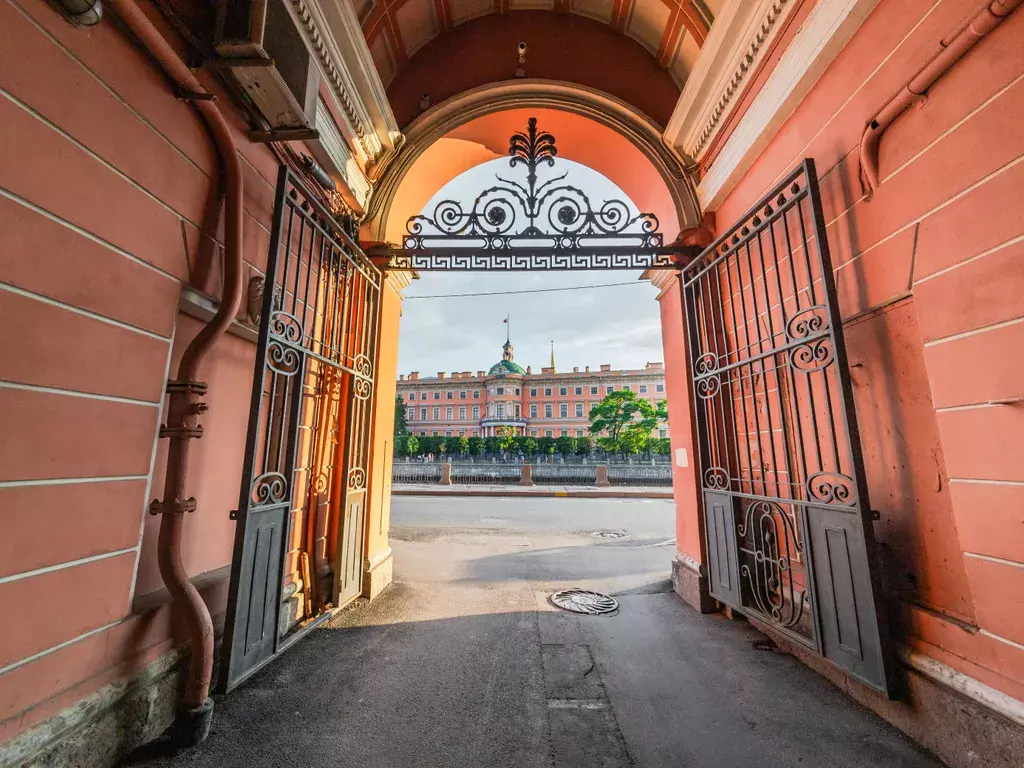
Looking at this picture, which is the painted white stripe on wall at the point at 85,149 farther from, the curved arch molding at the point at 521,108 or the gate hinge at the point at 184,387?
the curved arch molding at the point at 521,108

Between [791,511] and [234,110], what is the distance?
438 centimetres

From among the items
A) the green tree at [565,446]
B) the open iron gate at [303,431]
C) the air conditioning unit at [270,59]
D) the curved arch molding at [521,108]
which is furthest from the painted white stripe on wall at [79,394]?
the green tree at [565,446]

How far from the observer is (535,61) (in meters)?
4.34

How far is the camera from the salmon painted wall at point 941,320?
4.85 ft

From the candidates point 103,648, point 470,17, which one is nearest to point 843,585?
point 103,648

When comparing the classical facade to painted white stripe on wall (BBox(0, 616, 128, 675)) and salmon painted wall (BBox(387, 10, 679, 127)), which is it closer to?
salmon painted wall (BBox(387, 10, 679, 127))

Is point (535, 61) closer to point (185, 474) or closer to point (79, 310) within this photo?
point (79, 310)

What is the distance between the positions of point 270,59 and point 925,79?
310 centimetres

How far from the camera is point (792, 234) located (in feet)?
8.76

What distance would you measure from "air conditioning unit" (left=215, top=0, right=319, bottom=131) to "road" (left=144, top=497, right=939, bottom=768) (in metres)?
3.23

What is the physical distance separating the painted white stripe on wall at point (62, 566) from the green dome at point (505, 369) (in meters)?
48.3

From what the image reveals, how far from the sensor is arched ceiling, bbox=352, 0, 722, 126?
417 centimetres

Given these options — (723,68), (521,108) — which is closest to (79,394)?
(521,108)

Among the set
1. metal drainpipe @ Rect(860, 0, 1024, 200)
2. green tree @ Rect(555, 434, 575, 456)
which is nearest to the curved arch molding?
metal drainpipe @ Rect(860, 0, 1024, 200)
